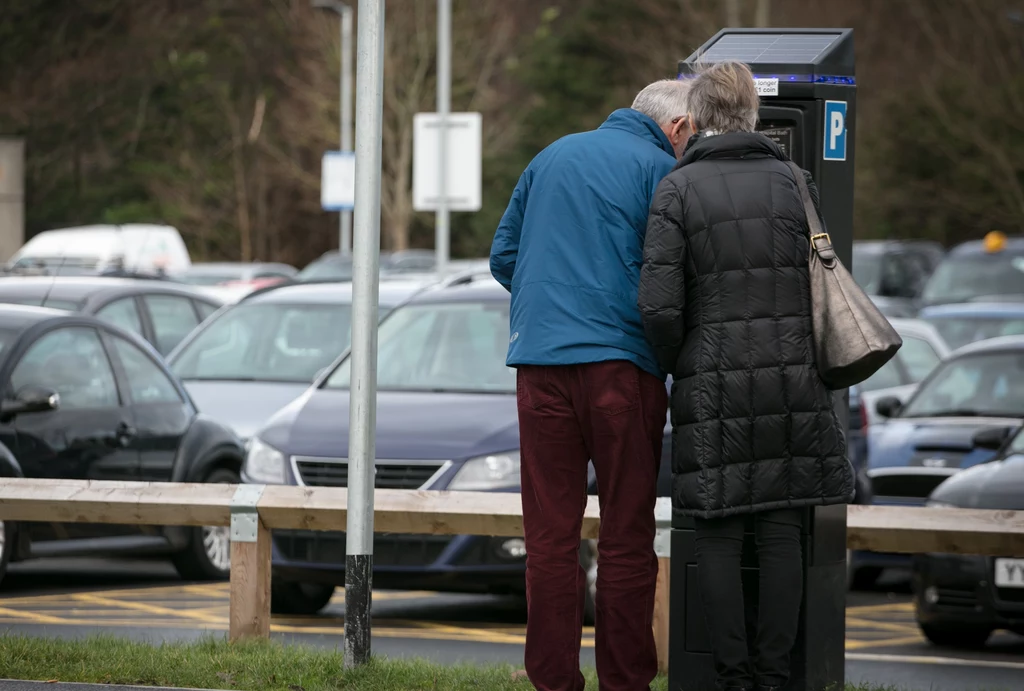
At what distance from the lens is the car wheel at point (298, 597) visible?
29.9ft

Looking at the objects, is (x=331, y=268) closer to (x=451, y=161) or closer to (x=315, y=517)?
(x=451, y=161)

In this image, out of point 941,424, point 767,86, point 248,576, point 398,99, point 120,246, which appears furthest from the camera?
point 398,99

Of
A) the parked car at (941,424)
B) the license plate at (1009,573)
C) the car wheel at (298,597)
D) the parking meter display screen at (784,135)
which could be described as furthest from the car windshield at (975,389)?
the parking meter display screen at (784,135)

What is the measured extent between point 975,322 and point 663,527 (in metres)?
12.0

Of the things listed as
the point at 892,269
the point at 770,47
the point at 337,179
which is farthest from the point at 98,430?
the point at 892,269

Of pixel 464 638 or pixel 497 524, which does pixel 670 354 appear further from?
pixel 464 638

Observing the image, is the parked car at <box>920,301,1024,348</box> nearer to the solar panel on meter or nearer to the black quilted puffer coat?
the solar panel on meter

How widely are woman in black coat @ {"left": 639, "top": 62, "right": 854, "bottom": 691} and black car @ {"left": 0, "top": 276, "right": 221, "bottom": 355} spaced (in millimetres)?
6649

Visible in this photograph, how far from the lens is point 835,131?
5742mm

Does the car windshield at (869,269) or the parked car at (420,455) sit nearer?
the parked car at (420,455)

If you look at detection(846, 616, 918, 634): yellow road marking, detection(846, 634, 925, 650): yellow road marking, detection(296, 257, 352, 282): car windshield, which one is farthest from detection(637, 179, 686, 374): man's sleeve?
detection(296, 257, 352, 282): car windshield

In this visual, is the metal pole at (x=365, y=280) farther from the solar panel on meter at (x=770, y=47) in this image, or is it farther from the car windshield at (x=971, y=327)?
the car windshield at (x=971, y=327)

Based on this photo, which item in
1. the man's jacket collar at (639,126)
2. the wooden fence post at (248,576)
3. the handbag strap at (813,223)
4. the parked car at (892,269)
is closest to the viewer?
the handbag strap at (813,223)

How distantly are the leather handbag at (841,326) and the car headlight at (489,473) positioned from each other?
3.35 meters
